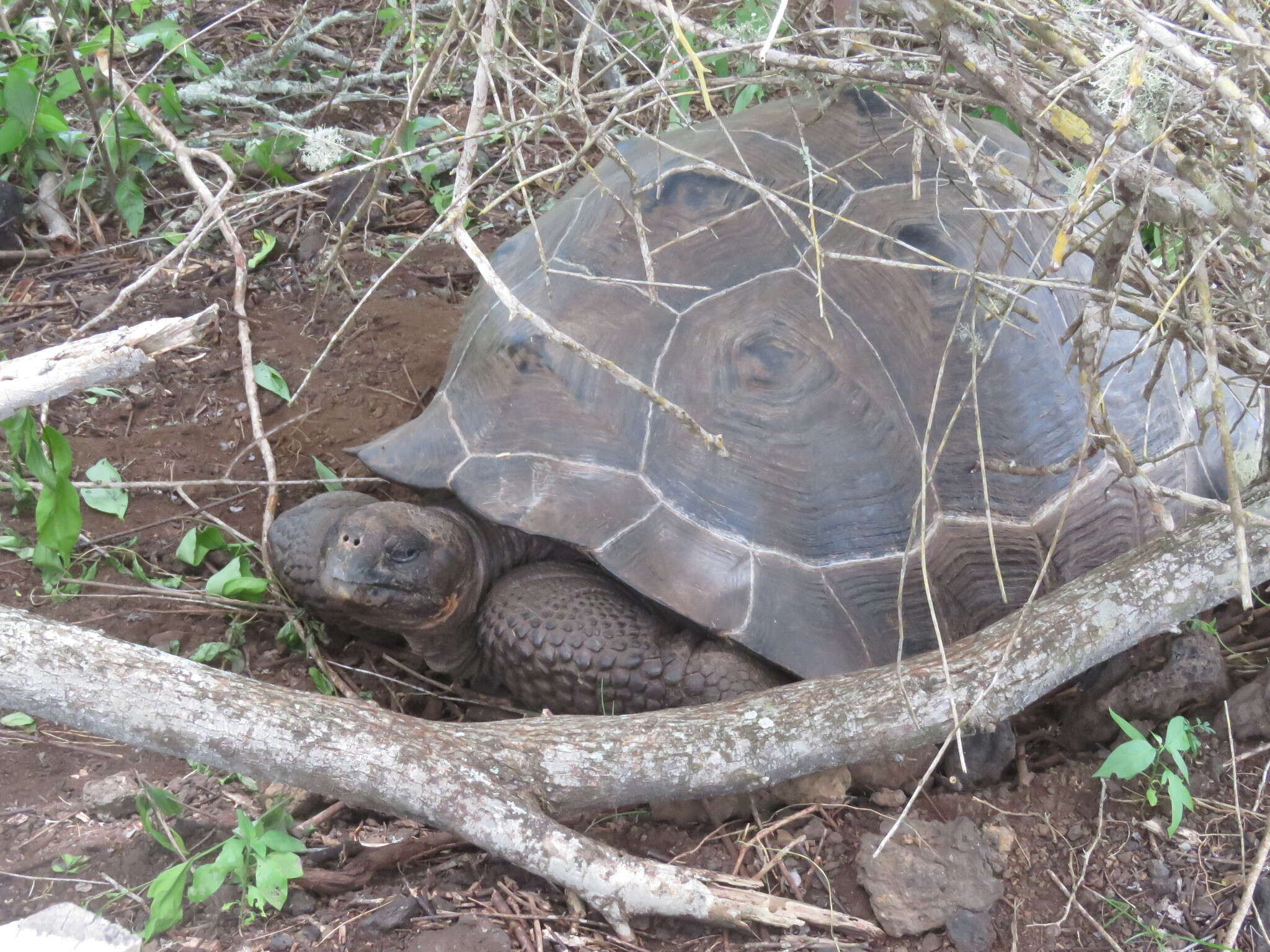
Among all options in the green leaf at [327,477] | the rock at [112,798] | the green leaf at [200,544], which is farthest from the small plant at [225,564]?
the rock at [112,798]

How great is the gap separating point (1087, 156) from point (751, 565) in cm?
110

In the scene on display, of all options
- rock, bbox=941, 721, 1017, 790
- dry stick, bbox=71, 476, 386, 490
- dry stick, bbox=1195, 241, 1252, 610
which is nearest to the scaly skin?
dry stick, bbox=71, 476, 386, 490

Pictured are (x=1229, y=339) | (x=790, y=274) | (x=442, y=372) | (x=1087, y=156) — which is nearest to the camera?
(x=1087, y=156)

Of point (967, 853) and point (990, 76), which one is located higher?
point (990, 76)

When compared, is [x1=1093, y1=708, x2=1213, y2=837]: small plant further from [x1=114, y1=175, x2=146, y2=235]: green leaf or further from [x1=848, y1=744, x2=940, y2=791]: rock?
[x1=114, y1=175, x2=146, y2=235]: green leaf

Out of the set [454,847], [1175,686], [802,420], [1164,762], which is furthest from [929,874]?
[802,420]

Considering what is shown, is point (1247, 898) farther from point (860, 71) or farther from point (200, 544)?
point (200, 544)

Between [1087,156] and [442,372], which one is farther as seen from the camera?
[442,372]

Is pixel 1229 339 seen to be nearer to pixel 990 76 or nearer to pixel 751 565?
pixel 990 76

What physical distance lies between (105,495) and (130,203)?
1.34 meters

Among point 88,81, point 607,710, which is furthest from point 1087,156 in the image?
point 88,81

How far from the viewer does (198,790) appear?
2.02 m

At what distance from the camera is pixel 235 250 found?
3.09 meters

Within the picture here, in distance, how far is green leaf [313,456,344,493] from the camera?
2.99 m
